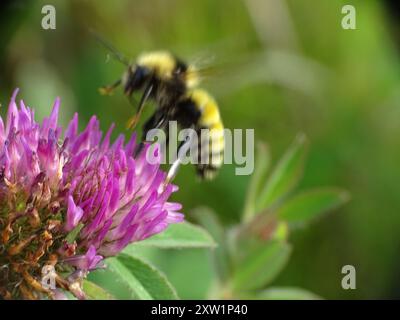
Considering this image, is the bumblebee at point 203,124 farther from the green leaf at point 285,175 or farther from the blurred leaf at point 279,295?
the blurred leaf at point 279,295

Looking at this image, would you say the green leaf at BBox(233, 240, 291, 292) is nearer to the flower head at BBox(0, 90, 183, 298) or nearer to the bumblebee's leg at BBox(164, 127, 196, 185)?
the bumblebee's leg at BBox(164, 127, 196, 185)

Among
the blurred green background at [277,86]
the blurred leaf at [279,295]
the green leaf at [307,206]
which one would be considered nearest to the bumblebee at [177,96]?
the green leaf at [307,206]

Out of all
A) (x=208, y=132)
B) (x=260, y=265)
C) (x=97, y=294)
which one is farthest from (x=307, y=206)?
(x=97, y=294)

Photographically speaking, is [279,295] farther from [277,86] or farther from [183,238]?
[277,86]

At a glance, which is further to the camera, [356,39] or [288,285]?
[356,39]

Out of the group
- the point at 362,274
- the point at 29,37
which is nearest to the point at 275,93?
the point at 362,274

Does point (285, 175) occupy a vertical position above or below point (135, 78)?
below

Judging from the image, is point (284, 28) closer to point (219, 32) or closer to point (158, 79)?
point (219, 32)
